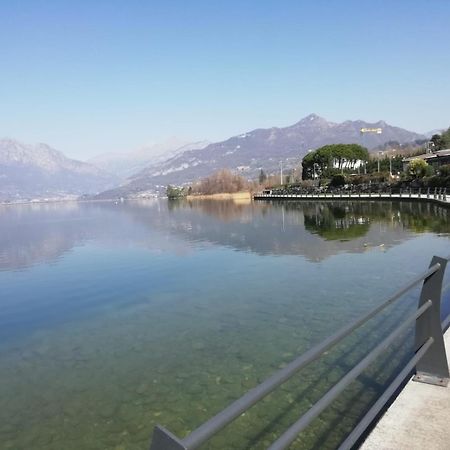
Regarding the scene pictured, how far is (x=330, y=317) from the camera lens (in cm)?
993

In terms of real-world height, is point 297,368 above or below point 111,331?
above

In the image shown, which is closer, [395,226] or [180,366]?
[180,366]

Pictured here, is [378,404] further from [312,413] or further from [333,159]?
[333,159]

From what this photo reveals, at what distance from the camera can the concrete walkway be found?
311 cm

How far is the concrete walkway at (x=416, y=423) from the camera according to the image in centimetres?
311

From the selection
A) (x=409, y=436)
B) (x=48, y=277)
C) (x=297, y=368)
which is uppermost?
(x=297, y=368)

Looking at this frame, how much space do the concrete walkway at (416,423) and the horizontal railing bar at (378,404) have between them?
0.11 metres

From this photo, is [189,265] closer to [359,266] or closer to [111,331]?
[359,266]

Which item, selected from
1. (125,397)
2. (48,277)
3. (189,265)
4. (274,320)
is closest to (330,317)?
(274,320)

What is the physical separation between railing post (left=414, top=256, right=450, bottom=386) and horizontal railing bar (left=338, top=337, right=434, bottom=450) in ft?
0.27

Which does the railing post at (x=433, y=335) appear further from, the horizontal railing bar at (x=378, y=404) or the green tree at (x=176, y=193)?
the green tree at (x=176, y=193)

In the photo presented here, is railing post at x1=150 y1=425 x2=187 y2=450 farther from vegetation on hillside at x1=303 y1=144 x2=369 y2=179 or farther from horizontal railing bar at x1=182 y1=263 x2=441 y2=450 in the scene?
vegetation on hillside at x1=303 y1=144 x2=369 y2=179

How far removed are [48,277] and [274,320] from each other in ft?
39.1

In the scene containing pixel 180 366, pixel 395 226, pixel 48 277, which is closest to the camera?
pixel 180 366
